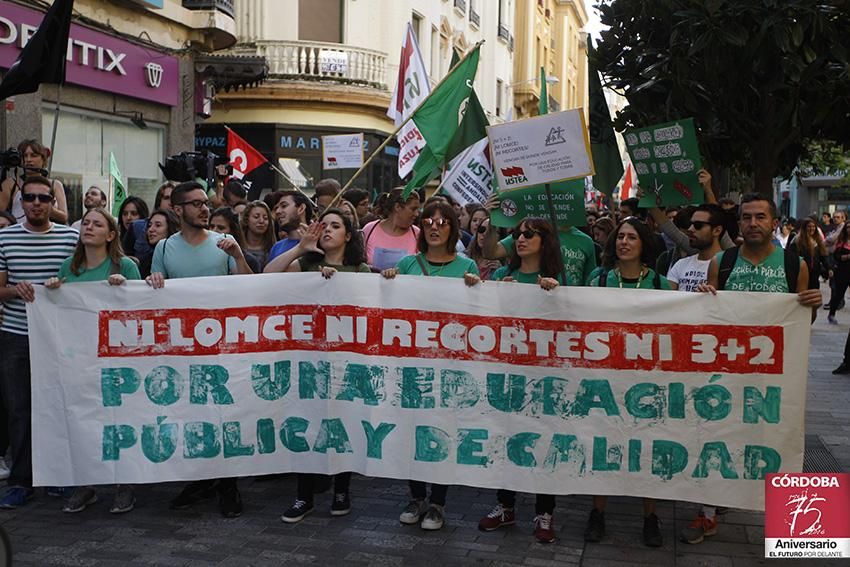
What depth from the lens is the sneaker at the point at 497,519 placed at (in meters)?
5.62

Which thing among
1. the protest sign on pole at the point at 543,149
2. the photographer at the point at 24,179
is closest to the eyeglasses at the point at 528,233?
the protest sign on pole at the point at 543,149

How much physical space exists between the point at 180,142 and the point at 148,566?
13.1m

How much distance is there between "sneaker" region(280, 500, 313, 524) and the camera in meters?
5.74

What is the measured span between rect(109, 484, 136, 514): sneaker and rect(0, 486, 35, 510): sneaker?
565 mm

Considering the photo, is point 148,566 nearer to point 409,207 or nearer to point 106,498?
point 106,498

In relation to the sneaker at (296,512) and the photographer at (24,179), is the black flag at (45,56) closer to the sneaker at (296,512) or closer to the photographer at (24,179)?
the photographer at (24,179)

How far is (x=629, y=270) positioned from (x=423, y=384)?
52.7 inches

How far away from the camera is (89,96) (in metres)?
14.2

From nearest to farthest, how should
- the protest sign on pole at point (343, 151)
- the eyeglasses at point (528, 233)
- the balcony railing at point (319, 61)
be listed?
1. the eyeglasses at point (528, 233)
2. the protest sign on pole at point (343, 151)
3. the balcony railing at point (319, 61)

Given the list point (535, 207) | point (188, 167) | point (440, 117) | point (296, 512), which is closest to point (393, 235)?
point (535, 207)

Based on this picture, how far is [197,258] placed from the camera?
6117 millimetres

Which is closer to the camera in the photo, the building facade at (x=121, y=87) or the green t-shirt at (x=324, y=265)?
the green t-shirt at (x=324, y=265)


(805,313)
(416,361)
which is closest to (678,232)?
(805,313)

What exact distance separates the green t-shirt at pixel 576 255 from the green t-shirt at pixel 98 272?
8.00 feet
